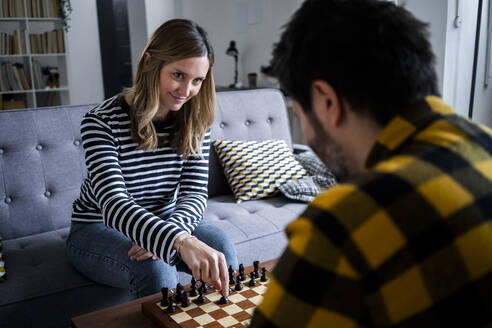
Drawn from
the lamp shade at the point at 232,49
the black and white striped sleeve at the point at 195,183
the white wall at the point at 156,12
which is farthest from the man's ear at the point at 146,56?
the white wall at the point at 156,12

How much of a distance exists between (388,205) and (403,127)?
0.39 ft

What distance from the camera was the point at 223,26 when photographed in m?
5.09

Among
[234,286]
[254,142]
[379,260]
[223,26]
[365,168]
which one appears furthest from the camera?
[223,26]

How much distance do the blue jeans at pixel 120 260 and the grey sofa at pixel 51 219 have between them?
0.08 metres

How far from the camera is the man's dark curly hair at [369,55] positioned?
1.84 ft

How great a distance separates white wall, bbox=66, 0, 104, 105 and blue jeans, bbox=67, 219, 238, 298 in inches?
156

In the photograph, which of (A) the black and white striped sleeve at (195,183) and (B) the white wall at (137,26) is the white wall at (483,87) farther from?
(B) the white wall at (137,26)

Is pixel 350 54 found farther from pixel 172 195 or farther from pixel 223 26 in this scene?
pixel 223 26

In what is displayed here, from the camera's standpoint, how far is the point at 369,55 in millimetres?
559

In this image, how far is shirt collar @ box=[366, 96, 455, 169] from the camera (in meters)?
0.55

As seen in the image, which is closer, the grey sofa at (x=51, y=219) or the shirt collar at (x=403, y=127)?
the shirt collar at (x=403, y=127)

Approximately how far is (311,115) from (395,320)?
10.7 inches

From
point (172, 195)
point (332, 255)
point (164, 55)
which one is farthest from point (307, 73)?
point (172, 195)

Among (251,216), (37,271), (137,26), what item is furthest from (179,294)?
(137,26)
